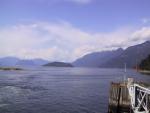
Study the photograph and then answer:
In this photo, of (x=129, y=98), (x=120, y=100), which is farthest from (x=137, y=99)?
(x=120, y=100)

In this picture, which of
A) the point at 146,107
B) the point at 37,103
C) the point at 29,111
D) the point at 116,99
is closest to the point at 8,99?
the point at 37,103

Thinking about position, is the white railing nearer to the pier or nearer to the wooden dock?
the pier

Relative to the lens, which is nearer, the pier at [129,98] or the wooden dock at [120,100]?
the pier at [129,98]

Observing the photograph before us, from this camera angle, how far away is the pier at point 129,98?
4581 centimetres

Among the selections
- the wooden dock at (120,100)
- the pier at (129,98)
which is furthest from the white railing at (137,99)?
the wooden dock at (120,100)

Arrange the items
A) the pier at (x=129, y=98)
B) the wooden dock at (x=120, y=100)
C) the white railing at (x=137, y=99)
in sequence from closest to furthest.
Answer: the white railing at (x=137, y=99)
the pier at (x=129, y=98)
the wooden dock at (x=120, y=100)

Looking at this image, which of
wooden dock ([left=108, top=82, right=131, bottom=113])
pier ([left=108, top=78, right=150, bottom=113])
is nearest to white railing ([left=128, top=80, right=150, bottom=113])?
pier ([left=108, top=78, right=150, bottom=113])

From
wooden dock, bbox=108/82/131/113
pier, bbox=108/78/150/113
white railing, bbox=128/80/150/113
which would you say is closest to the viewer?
white railing, bbox=128/80/150/113

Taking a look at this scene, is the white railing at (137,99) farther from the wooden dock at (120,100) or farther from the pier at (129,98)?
the wooden dock at (120,100)

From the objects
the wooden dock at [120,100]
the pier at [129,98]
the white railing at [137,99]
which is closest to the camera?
the white railing at [137,99]

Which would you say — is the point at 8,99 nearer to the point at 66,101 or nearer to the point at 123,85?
the point at 66,101

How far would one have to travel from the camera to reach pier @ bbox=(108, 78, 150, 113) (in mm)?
45812

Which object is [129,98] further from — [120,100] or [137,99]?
[120,100]

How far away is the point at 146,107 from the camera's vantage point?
4472cm
